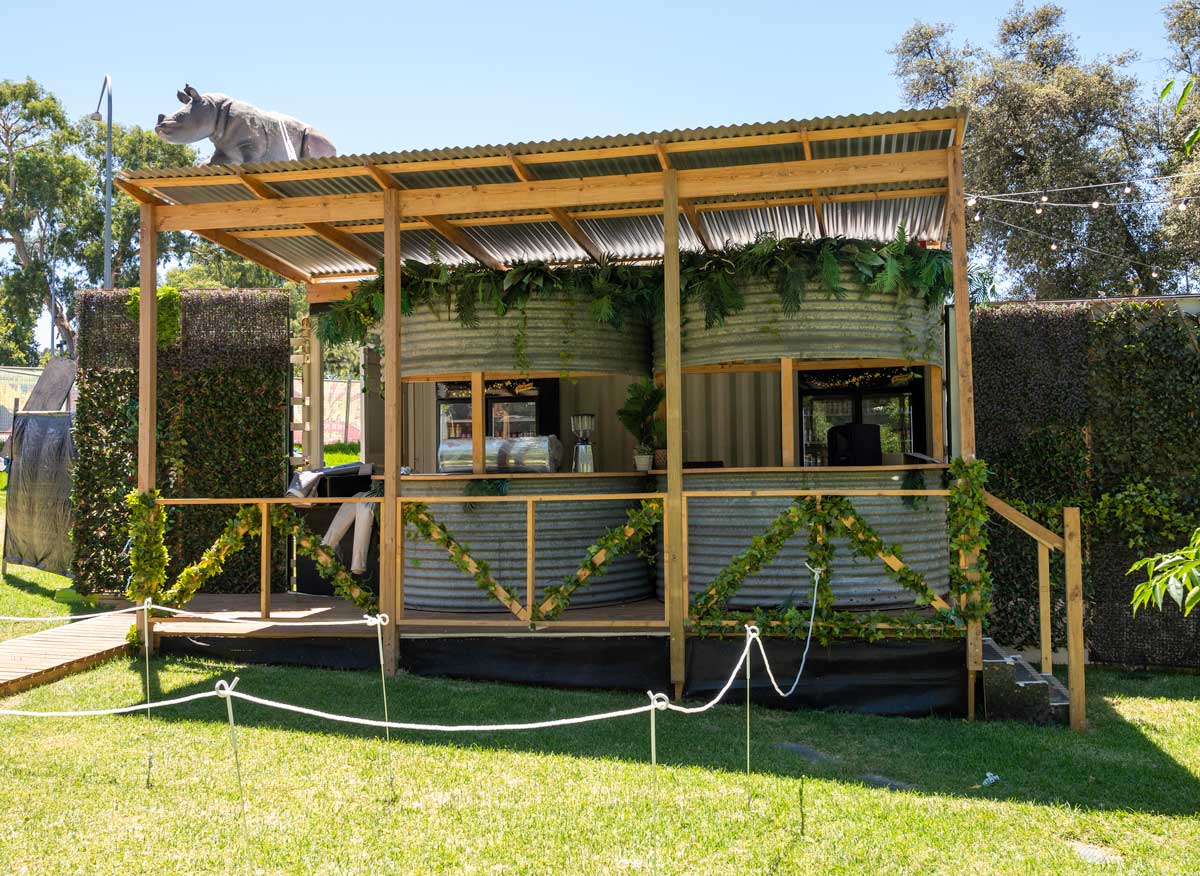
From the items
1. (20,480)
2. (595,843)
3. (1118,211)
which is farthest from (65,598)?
(1118,211)

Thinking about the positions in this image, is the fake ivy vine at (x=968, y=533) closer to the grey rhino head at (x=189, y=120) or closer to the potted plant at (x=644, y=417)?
the potted plant at (x=644, y=417)

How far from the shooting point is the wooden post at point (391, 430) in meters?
8.07

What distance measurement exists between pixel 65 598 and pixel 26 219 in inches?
1255

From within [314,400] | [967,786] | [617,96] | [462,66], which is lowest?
[967,786]

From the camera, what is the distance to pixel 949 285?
9.05m

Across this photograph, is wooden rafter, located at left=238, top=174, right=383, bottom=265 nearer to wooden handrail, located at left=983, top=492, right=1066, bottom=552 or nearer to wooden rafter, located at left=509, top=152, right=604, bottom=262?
wooden rafter, located at left=509, top=152, right=604, bottom=262

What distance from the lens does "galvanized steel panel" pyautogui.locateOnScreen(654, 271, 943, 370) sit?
8773 mm

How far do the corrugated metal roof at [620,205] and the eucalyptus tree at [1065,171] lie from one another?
1229 centimetres

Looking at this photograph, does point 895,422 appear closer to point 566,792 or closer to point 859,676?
point 859,676

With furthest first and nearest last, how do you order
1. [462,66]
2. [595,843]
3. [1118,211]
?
[1118,211], [462,66], [595,843]

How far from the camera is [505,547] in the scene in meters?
8.96

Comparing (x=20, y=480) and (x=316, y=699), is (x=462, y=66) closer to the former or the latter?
(x=20, y=480)

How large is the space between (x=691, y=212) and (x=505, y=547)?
10.7ft

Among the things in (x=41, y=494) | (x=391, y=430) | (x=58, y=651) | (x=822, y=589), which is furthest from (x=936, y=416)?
(x=41, y=494)
